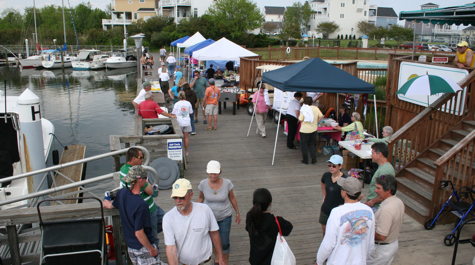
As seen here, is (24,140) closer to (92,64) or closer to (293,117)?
(293,117)

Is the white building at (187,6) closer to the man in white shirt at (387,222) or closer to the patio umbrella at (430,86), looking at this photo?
the patio umbrella at (430,86)

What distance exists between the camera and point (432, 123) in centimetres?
732

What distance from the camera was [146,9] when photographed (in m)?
91.2

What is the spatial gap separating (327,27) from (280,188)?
90453mm

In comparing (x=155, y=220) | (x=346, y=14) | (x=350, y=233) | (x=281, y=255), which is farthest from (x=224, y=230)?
(x=346, y=14)

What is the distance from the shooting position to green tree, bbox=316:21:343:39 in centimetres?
9084

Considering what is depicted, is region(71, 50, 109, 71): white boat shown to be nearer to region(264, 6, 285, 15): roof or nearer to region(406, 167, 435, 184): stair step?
region(406, 167, 435, 184): stair step

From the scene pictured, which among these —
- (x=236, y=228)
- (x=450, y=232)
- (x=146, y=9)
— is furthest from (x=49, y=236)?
(x=146, y=9)

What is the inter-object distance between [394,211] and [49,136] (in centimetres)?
1173

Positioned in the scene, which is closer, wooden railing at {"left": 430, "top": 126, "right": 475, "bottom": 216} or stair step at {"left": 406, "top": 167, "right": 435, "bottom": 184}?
wooden railing at {"left": 430, "top": 126, "right": 475, "bottom": 216}

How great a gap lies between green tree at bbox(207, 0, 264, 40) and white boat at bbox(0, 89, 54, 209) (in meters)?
60.2

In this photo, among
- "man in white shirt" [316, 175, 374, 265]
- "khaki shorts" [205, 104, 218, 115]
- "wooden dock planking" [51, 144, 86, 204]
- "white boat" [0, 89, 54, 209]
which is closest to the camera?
"man in white shirt" [316, 175, 374, 265]

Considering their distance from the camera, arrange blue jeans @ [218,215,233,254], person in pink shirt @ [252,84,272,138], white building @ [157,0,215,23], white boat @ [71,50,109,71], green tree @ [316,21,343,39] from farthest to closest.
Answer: green tree @ [316,21,343,39] → white building @ [157,0,215,23] → white boat @ [71,50,109,71] → person in pink shirt @ [252,84,272,138] → blue jeans @ [218,215,233,254]

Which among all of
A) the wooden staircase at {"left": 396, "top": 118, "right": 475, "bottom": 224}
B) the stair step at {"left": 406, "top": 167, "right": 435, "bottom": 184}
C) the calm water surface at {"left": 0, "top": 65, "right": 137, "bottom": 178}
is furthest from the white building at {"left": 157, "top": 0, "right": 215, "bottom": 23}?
the stair step at {"left": 406, "top": 167, "right": 435, "bottom": 184}
